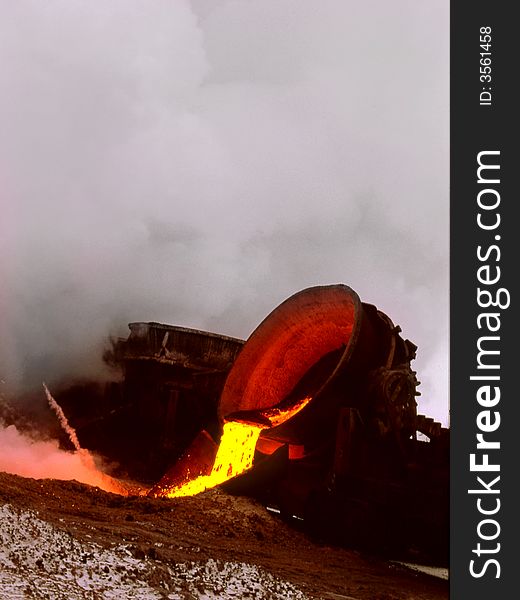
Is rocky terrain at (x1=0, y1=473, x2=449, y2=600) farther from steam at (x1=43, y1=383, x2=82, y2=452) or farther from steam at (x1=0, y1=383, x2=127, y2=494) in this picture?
steam at (x1=43, y1=383, x2=82, y2=452)

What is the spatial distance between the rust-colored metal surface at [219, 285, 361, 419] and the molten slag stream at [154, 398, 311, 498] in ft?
1.29

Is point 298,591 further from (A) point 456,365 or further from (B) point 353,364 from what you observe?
(B) point 353,364

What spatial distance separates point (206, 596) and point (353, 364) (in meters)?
2.24

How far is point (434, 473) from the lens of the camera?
3818 mm

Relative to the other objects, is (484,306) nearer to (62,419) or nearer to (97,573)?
(97,573)

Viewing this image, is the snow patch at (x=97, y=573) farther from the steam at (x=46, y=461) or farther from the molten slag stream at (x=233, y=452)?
the steam at (x=46, y=461)

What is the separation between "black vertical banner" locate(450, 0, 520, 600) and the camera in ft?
7.45

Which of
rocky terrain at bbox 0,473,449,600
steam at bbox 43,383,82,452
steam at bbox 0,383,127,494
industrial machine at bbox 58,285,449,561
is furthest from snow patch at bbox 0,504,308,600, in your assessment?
steam at bbox 43,383,82,452

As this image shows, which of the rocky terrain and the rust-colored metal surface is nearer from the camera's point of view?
the rocky terrain

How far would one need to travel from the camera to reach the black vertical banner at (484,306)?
2271mm

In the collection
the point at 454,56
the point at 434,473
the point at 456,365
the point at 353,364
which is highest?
the point at 454,56

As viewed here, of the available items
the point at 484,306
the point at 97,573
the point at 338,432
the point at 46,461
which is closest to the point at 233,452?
the point at 338,432

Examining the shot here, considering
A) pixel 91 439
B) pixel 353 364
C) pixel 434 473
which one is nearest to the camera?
pixel 434 473

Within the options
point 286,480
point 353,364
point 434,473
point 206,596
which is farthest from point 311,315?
point 206,596
